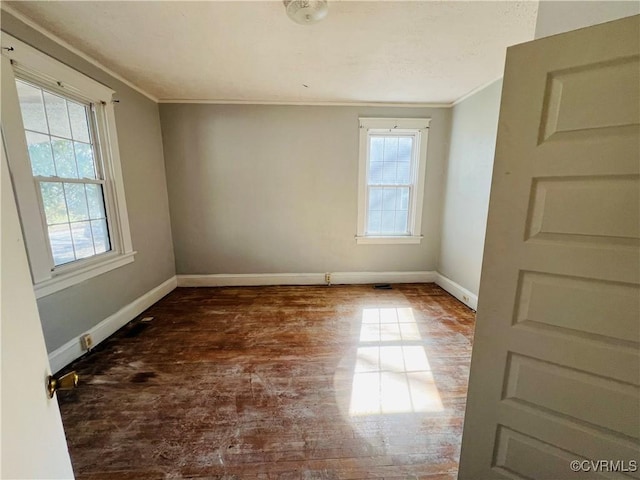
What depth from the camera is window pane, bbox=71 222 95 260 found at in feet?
7.39

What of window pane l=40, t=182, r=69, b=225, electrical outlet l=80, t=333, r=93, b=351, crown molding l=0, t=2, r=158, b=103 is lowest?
electrical outlet l=80, t=333, r=93, b=351

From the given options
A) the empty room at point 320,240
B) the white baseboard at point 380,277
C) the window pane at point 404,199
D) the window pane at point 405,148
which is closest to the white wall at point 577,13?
the empty room at point 320,240

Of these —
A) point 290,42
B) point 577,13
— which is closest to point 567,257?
point 577,13

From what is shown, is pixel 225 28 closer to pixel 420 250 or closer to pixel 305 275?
pixel 305 275

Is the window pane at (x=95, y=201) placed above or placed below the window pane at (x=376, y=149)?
below

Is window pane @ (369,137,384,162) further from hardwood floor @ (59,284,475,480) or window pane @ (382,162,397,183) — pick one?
hardwood floor @ (59,284,475,480)

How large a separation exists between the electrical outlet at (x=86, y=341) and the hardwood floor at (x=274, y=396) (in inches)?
2.8

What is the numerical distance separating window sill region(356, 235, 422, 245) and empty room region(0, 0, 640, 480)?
0.03 metres

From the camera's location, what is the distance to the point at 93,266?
2.34 metres

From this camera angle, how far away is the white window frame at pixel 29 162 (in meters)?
1.67

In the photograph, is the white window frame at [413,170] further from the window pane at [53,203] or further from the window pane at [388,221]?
the window pane at [53,203]

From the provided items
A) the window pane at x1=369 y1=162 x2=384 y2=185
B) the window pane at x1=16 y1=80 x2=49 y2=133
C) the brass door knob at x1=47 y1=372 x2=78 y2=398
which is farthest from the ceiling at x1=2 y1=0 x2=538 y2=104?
the brass door knob at x1=47 y1=372 x2=78 y2=398

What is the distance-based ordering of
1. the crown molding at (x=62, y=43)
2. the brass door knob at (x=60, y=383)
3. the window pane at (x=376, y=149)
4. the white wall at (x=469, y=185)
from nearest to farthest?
the brass door knob at (x=60, y=383) < the crown molding at (x=62, y=43) < the white wall at (x=469, y=185) < the window pane at (x=376, y=149)

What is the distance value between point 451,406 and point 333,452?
85cm
